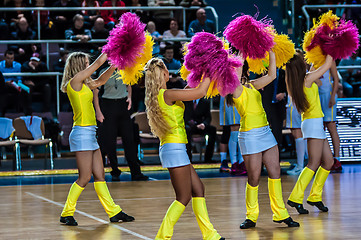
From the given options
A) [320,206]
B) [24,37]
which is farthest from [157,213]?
[24,37]

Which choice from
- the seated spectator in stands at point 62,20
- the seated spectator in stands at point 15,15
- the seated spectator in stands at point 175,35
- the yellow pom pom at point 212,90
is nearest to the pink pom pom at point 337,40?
the yellow pom pom at point 212,90

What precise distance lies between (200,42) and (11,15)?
35.7 ft

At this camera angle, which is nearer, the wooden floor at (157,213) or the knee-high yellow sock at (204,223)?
the knee-high yellow sock at (204,223)

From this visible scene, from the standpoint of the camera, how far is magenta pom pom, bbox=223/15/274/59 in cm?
550

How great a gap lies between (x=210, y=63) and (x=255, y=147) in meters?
1.15

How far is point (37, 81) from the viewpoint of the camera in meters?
13.4

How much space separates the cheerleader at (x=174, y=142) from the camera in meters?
4.80

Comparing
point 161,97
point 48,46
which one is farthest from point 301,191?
point 48,46

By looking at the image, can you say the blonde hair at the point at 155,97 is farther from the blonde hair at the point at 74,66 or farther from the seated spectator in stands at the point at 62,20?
the seated spectator in stands at the point at 62,20

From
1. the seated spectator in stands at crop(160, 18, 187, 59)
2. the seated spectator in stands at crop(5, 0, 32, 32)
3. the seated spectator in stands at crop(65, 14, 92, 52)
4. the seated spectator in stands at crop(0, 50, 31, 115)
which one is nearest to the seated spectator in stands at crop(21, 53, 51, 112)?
the seated spectator in stands at crop(0, 50, 31, 115)

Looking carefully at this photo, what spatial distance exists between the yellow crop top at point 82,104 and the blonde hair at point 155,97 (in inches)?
54.4

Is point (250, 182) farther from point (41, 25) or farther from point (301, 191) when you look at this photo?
point (41, 25)

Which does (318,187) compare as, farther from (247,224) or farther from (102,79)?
(102,79)

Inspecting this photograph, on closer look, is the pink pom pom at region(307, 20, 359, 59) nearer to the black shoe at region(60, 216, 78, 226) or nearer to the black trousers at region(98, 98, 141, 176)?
the black shoe at region(60, 216, 78, 226)
